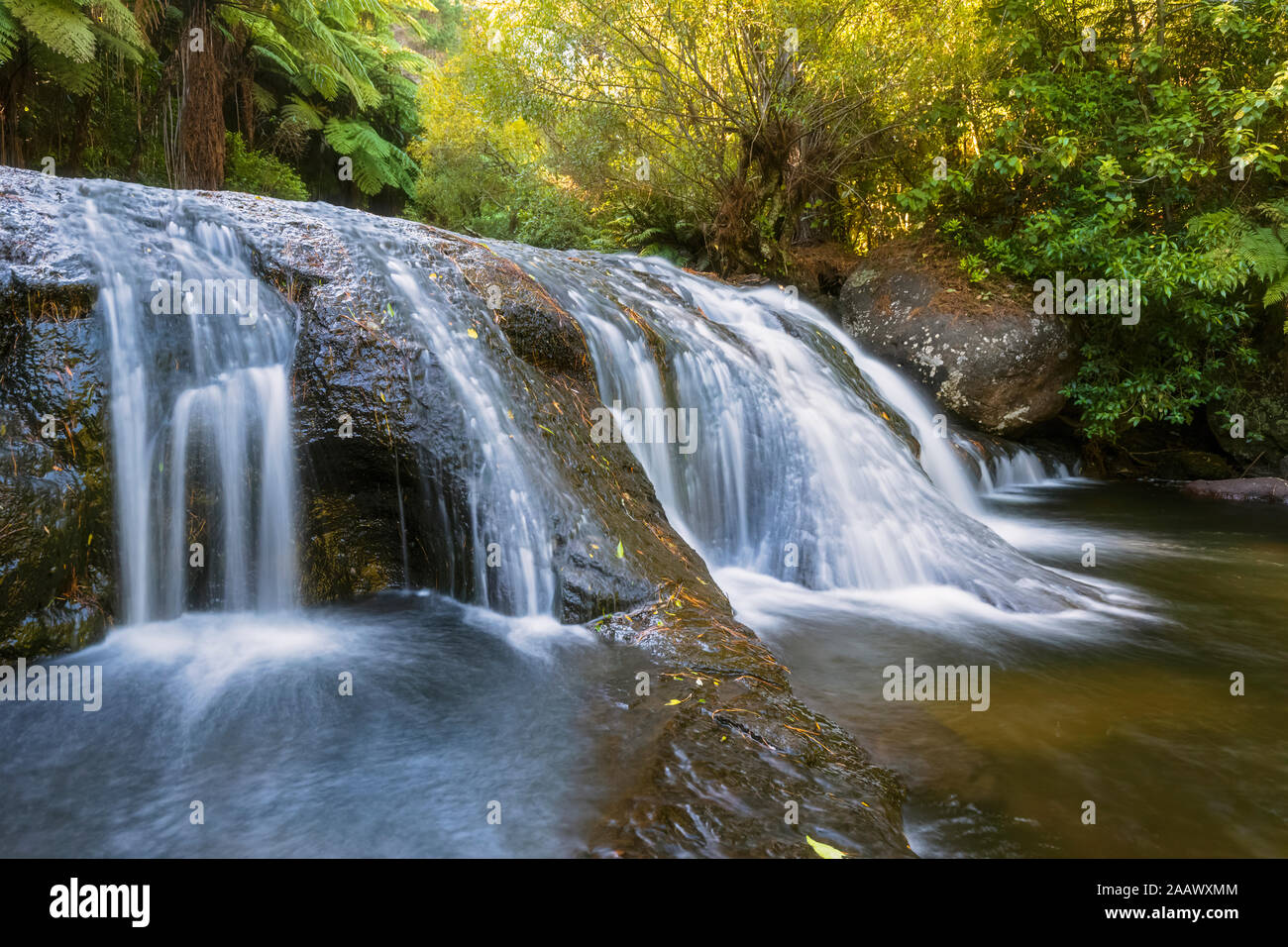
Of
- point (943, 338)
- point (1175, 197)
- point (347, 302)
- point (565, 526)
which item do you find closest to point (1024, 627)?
point (565, 526)

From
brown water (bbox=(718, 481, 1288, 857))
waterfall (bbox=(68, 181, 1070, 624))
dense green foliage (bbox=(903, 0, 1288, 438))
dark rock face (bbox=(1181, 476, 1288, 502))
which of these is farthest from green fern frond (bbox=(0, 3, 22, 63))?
dark rock face (bbox=(1181, 476, 1288, 502))

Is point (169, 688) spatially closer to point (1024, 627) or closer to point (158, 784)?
point (158, 784)

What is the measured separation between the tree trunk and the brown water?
404 inches

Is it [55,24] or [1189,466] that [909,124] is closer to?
[1189,466]

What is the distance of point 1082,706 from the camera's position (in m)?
3.27

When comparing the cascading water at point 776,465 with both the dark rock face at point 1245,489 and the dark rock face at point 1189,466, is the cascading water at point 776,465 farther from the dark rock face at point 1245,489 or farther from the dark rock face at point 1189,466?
the dark rock face at point 1189,466

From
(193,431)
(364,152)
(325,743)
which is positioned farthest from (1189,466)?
(364,152)

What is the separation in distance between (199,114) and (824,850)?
12592 mm

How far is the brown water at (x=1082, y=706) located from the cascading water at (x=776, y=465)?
0.29 metres

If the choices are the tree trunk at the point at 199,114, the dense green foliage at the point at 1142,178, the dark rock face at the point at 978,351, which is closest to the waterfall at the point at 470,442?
the dark rock face at the point at 978,351

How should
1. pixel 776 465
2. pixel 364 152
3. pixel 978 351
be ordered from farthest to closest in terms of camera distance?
pixel 364 152, pixel 978 351, pixel 776 465

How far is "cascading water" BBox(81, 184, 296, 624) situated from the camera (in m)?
3.83

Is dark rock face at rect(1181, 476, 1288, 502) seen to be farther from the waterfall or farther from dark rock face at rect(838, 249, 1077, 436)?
the waterfall

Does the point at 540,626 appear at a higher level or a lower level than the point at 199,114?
lower
